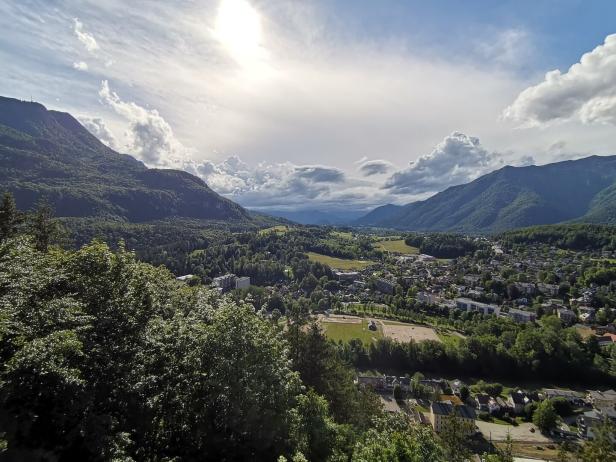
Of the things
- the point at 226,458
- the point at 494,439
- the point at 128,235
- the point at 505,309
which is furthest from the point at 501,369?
the point at 128,235

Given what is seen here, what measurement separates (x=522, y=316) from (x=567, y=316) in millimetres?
11432

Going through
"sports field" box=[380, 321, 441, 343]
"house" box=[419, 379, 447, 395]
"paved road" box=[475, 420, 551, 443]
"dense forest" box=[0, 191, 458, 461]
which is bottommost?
"paved road" box=[475, 420, 551, 443]

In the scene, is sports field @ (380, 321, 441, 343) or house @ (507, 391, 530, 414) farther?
sports field @ (380, 321, 441, 343)

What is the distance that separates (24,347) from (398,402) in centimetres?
6315

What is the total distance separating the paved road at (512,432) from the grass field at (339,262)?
111 m

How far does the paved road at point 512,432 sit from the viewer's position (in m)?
52.6

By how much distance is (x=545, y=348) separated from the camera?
7525 cm

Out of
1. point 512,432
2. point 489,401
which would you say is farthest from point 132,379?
point 489,401

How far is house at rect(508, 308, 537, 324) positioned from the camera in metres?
100

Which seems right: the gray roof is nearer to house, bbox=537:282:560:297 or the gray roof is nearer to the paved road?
the paved road

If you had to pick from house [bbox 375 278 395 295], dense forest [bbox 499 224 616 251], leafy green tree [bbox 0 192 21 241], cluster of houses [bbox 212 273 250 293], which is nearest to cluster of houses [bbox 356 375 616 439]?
leafy green tree [bbox 0 192 21 241]

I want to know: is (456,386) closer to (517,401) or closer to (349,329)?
(517,401)

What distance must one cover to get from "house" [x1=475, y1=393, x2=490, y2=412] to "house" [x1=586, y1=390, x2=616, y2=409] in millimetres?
17449

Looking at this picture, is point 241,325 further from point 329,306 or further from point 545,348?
point 329,306
